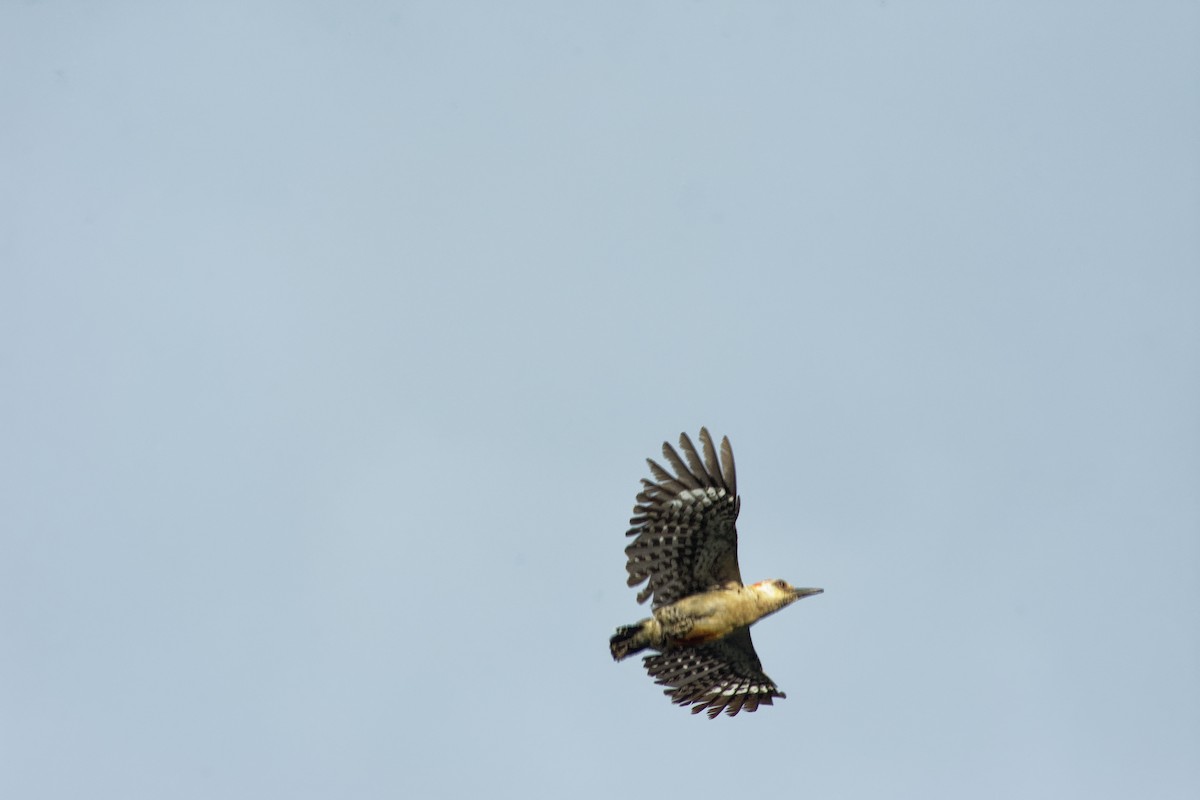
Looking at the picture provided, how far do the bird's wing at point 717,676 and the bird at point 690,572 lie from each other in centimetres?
2

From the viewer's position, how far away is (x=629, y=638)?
2192 cm

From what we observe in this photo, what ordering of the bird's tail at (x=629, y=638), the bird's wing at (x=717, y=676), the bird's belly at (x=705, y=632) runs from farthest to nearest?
1. the bird's wing at (x=717, y=676)
2. the bird's belly at (x=705, y=632)
3. the bird's tail at (x=629, y=638)

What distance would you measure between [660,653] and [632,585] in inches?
47.2

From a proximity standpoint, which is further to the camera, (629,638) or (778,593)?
(778,593)

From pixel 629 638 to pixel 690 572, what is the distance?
1.47 m

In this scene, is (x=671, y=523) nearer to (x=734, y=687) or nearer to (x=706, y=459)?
(x=706, y=459)

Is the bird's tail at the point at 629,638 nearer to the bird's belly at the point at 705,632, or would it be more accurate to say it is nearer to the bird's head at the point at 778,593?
the bird's belly at the point at 705,632

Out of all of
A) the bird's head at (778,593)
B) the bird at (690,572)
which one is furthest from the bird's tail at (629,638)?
the bird's head at (778,593)

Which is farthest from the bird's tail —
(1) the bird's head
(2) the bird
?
(1) the bird's head

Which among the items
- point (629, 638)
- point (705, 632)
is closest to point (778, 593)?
point (705, 632)

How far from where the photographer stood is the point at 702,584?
2247 cm

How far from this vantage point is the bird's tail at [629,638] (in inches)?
862

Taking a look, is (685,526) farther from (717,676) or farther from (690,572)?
(717,676)

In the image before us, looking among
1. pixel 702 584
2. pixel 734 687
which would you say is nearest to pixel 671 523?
pixel 702 584
